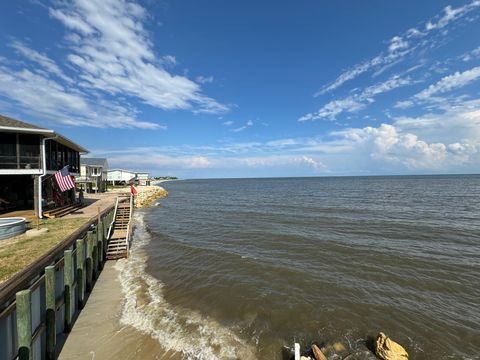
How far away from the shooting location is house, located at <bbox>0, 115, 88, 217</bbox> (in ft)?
52.1

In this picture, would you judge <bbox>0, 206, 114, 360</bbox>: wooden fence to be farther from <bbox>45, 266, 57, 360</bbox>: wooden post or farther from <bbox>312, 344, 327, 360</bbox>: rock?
<bbox>312, 344, 327, 360</bbox>: rock

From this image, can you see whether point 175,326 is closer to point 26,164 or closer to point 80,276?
point 80,276

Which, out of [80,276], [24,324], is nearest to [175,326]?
[24,324]

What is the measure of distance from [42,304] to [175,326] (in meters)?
3.64

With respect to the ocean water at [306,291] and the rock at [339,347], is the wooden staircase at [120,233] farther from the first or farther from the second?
the rock at [339,347]

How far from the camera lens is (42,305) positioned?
642 cm

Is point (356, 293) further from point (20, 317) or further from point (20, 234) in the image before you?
point (20, 234)

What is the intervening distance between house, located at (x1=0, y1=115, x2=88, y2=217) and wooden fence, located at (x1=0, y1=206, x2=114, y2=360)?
9.32 meters

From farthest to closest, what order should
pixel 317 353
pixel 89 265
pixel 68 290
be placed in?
pixel 89 265 → pixel 68 290 → pixel 317 353

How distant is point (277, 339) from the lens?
24.0ft

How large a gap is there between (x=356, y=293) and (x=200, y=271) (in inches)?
276

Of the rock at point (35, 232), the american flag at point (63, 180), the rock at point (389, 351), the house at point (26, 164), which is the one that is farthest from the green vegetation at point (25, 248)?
the rock at point (389, 351)

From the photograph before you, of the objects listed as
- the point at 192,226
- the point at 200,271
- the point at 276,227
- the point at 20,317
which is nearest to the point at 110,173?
the point at 192,226

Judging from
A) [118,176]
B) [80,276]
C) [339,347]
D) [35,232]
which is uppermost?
[118,176]
